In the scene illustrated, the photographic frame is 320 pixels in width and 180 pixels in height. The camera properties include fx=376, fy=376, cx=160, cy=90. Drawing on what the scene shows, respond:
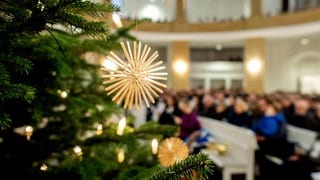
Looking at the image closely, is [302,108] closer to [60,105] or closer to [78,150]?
[60,105]

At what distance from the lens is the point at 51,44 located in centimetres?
148

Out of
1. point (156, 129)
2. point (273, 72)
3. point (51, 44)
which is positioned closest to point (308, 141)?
point (156, 129)

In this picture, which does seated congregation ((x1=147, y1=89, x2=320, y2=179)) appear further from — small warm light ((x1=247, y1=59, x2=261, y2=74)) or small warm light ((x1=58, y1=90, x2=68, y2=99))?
small warm light ((x1=247, y1=59, x2=261, y2=74))

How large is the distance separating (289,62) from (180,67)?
19.1 ft

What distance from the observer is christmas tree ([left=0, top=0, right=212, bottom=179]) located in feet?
3.01

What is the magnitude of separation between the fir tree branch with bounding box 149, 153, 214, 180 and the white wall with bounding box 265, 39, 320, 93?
1917 cm

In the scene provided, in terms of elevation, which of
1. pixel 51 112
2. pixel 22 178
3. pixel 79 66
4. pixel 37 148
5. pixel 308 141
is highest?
pixel 79 66

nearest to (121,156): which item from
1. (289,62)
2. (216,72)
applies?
(289,62)

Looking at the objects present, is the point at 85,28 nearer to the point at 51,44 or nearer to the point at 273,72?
the point at 51,44

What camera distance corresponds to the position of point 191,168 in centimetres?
85

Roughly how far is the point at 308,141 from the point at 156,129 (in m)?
6.04

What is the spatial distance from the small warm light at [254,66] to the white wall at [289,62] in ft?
7.48

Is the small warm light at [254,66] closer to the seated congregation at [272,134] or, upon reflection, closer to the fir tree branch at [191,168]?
the seated congregation at [272,134]

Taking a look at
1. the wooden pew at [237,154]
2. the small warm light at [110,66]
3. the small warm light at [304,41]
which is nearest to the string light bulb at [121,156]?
the small warm light at [110,66]
